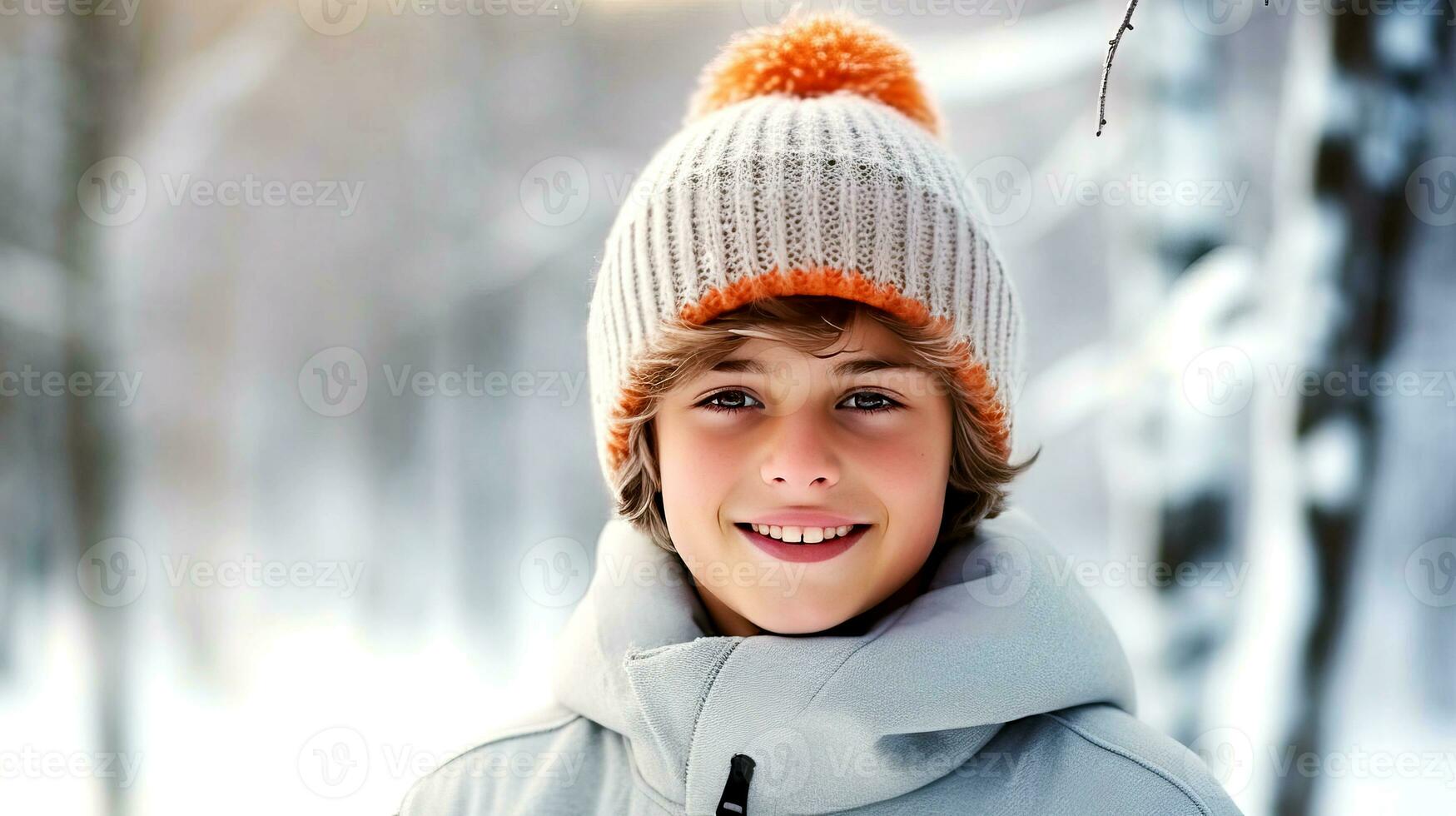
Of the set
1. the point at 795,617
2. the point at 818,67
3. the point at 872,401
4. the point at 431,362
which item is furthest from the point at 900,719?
the point at 431,362

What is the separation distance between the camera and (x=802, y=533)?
0.89 metres

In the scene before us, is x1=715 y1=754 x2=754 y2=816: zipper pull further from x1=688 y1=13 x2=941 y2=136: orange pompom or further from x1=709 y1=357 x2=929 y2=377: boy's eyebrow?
x1=688 y1=13 x2=941 y2=136: orange pompom

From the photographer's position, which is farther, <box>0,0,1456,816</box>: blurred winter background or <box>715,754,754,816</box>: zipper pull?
<box>0,0,1456,816</box>: blurred winter background

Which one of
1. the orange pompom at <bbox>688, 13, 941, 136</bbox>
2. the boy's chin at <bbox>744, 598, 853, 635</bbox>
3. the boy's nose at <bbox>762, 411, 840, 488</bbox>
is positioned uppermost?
the orange pompom at <bbox>688, 13, 941, 136</bbox>

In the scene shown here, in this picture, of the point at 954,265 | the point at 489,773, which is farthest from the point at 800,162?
the point at 489,773

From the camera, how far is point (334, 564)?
2.23m

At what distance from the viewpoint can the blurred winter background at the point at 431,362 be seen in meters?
1.86

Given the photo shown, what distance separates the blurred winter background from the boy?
108 centimetres

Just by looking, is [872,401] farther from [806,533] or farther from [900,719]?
[900,719]

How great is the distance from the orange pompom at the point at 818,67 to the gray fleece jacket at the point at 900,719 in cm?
52

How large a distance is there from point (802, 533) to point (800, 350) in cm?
17

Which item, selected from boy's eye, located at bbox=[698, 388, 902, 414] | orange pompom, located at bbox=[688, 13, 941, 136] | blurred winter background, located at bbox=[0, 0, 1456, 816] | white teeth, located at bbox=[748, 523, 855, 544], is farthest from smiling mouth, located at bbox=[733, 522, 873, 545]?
blurred winter background, located at bbox=[0, 0, 1456, 816]

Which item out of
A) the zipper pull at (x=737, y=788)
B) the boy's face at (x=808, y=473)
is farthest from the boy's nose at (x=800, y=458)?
the zipper pull at (x=737, y=788)

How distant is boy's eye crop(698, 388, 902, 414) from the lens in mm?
896
